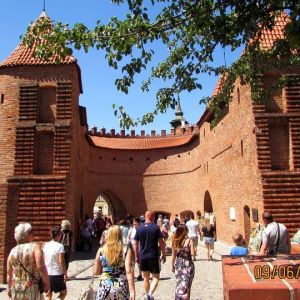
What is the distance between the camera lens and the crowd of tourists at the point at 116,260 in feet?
17.0

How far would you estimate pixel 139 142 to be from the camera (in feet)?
124

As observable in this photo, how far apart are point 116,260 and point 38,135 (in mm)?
11266

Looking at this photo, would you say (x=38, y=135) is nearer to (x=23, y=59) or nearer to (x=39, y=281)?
(x=23, y=59)

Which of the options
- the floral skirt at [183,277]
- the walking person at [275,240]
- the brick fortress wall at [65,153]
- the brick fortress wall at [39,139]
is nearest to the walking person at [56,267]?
the floral skirt at [183,277]

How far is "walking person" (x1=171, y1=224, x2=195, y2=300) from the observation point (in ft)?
Result: 22.7

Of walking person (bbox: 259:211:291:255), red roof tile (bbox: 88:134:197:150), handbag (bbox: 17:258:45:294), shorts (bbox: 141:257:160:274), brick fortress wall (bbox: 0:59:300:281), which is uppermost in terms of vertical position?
red roof tile (bbox: 88:134:197:150)

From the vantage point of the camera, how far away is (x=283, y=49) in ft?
22.8

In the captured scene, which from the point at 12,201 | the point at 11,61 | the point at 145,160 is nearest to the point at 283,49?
the point at 12,201

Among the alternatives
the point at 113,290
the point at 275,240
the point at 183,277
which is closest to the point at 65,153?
the point at 183,277

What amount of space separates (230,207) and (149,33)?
14527mm

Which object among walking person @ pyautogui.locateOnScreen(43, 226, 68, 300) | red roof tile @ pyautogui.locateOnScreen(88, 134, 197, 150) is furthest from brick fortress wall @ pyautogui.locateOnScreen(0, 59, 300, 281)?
red roof tile @ pyautogui.locateOnScreen(88, 134, 197, 150)

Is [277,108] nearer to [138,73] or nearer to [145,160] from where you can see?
[138,73]

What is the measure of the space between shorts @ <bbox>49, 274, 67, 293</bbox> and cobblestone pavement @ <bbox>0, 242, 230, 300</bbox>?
1.78m

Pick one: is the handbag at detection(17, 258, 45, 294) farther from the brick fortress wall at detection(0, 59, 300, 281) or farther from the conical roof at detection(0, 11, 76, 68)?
the conical roof at detection(0, 11, 76, 68)
